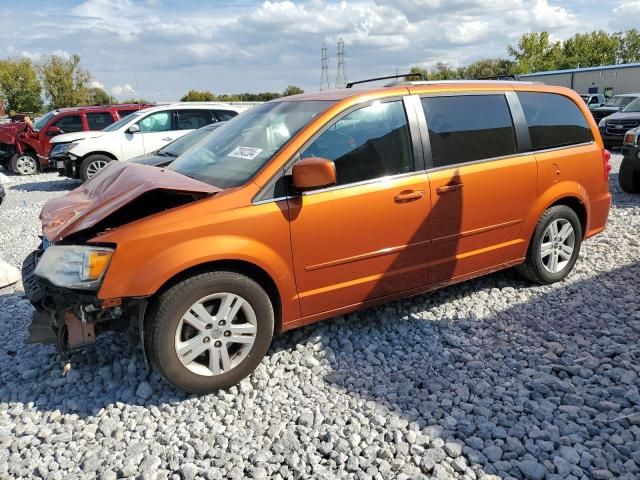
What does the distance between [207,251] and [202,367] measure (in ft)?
2.45

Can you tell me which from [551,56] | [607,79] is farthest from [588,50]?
[607,79]

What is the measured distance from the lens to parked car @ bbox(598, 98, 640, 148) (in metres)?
15.1

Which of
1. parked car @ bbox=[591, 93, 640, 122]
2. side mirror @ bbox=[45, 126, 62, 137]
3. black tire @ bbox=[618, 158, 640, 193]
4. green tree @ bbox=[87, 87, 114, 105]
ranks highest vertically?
green tree @ bbox=[87, 87, 114, 105]

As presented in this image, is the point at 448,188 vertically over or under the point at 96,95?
under

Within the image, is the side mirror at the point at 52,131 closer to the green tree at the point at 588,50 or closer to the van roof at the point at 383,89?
the van roof at the point at 383,89

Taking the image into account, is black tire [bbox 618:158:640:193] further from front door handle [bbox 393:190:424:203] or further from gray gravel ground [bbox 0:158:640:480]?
front door handle [bbox 393:190:424:203]

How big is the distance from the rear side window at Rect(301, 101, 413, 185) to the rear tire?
14.0 meters

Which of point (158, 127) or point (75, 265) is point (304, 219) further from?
point (158, 127)

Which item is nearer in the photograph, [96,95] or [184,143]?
[184,143]

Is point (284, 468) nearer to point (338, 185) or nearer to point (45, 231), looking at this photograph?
point (338, 185)

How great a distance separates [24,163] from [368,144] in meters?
14.2

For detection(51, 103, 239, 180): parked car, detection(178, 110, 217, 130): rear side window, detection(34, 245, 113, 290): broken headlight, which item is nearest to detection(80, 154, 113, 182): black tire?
detection(51, 103, 239, 180): parked car

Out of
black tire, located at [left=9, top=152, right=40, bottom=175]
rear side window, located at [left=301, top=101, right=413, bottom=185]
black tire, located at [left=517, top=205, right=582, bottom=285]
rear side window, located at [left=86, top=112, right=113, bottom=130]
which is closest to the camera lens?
rear side window, located at [left=301, top=101, right=413, bottom=185]

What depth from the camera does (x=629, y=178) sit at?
352 inches
